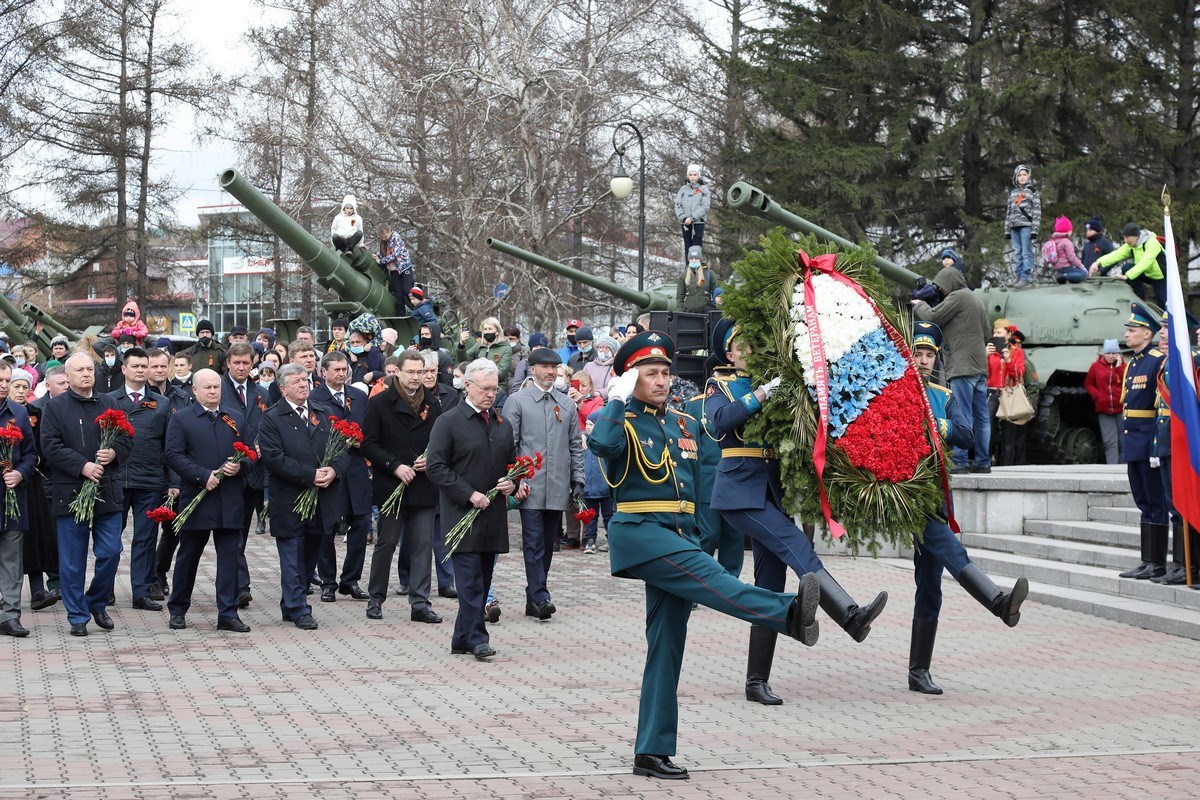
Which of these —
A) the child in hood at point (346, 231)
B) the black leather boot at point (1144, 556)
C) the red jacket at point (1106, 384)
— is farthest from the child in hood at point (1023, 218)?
the child in hood at point (346, 231)

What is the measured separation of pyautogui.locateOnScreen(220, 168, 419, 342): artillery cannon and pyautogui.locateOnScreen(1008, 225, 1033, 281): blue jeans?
8893 millimetres

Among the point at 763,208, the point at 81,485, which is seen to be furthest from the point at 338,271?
the point at 81,485

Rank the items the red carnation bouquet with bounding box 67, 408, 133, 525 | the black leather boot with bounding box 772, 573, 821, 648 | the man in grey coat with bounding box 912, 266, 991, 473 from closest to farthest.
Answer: the black leather boot with bounding box 772, 573, 821, 648, the red carnation bouquet with bounding box 67, 408, 133, 525, the man in grey coat with bounding box 912, 266, 991, 473

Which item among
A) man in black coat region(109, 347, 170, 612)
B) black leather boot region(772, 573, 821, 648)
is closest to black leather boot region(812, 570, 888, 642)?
black leather boot region(772, 573, 821, 648)

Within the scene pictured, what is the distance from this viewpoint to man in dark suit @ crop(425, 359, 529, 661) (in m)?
9.66

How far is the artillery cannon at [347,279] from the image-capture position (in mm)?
21922

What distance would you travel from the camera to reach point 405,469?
36.9 ft

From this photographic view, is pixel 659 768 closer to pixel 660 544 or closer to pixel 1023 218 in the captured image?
pixel 660 544

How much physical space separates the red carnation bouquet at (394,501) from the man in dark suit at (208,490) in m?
1.15

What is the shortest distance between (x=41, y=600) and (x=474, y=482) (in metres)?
4.08

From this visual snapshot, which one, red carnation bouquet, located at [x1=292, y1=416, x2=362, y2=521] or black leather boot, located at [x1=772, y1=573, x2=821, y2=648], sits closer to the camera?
black leather boot, located at [x1=772, y1=573, x2=821, y2=648]

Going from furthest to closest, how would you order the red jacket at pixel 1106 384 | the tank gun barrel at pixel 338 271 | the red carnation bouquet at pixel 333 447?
the tank gun barrel at pixel 338 271
the red jacket at pixel 1106 384
the red carnation bouquet at pixel 333 447

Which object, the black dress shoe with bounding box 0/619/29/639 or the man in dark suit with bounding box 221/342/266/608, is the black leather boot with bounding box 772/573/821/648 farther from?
the black dress shoe with bounding box 0/619/29/639

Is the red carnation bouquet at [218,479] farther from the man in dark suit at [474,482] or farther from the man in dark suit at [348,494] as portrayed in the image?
the man in dark suit at [474,482]
